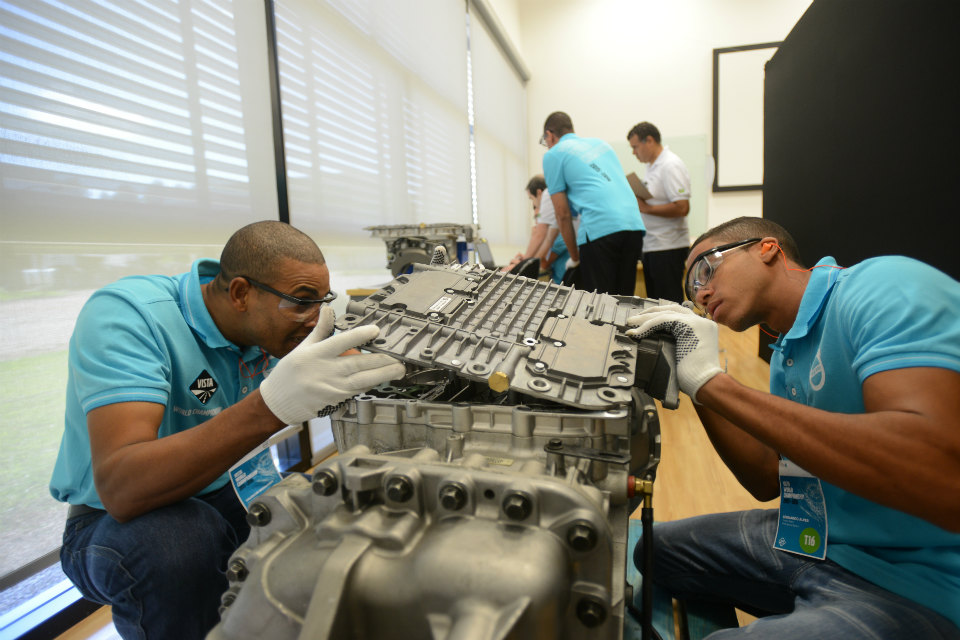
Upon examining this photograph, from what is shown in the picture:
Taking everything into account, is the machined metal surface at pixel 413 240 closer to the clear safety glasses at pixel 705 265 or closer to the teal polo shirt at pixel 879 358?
the clear safety glasses at pixel 705 265

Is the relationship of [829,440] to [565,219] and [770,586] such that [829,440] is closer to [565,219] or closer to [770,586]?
[770,586]

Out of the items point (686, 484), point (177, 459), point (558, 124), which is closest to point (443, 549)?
point (177, 459)

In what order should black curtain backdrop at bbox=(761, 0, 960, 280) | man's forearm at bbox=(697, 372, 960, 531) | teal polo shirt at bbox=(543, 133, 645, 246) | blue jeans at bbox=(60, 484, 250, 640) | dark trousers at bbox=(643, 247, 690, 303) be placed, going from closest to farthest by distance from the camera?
1. man's forearm at bbox=(697, 372, 960, 531)
2. blue jeans at bbox=(60, 484, 250, 640)
3. black curtain backdrop at bbox=(761, 0, 960, 280)
4. teal polo shirt at bbox=(543, 133, 645, 246)
5. dark trousers at bbox=(643, 247, 690, 303)

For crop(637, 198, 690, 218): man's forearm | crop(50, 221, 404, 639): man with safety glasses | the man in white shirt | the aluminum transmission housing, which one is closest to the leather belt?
crop(50, 221, 404, 639): man with safety glasses

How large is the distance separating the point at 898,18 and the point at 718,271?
1.67 meters

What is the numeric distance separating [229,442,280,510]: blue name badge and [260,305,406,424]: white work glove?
40cm

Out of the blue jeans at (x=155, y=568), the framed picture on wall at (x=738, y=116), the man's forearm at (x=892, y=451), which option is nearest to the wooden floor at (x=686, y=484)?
the man's forearm at (x=892, y=451)

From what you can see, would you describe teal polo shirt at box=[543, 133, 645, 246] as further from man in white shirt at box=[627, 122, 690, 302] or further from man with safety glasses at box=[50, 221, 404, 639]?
man with safety glasses at box=[50, 221, 404, 639]

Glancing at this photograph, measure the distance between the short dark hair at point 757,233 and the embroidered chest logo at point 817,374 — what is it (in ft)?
1.15

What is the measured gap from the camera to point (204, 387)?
1.49 m

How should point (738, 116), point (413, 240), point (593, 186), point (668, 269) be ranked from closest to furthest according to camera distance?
point (413, 240) → point (593, 186) → point (668, 269) → point (738, 116)

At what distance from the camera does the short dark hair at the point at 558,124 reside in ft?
13.3

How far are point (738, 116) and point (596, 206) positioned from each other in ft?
18.7

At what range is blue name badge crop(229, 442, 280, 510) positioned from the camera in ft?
4.61
